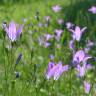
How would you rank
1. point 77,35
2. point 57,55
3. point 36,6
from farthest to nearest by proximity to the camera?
point 36,6 < point 57,55 < point 77,35

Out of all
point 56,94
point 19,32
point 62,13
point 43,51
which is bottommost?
point 56,94

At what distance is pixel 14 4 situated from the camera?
36.4 ft

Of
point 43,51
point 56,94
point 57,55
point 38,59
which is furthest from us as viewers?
point 43,51

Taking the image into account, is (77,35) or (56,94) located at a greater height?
(77,35)

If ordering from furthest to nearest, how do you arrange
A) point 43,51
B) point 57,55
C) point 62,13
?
point 62,13
point 43,51
point 57,55

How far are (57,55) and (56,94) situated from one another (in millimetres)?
1287

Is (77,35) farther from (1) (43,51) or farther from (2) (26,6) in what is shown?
(2) (26,6)

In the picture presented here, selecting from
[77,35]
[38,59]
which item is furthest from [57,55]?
[77,35]

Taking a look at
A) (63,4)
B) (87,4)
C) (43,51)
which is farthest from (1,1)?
(43,51)

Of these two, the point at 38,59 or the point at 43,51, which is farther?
the point at 43,51

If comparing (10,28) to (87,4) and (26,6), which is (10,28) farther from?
(26,6)

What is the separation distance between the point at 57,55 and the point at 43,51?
768mm

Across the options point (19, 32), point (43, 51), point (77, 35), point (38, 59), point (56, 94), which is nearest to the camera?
point (19, 32)

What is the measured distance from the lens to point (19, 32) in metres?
2.37
